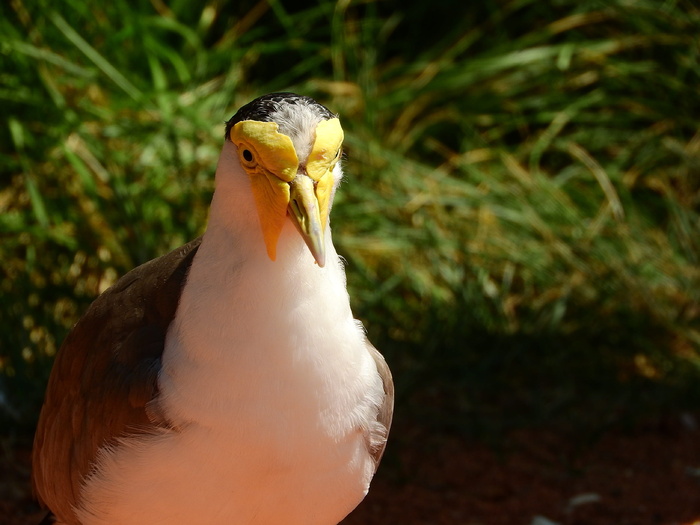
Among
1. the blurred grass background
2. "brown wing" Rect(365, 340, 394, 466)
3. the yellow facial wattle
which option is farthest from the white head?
the blurred grass background

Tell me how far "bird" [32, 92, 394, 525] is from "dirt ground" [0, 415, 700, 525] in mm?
1151

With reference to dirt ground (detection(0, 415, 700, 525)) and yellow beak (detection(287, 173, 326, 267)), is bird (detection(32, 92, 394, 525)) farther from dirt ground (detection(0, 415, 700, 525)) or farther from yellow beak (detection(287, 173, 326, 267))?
dirt ground (detection(0, 415, 700, 525))

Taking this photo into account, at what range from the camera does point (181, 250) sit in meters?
2.91

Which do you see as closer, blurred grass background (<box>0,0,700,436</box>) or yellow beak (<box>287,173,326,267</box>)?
yellow beak (<box>287,173,326,267</box>)

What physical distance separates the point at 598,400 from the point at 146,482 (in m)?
2.46

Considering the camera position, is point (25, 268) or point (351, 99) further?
point (351, 99)

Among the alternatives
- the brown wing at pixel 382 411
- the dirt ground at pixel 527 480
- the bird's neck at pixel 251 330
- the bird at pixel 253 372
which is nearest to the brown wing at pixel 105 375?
the bird at pixel 253 372

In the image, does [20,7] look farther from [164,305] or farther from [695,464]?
[695,464]

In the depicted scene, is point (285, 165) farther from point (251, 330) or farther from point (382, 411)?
point (382, 411)

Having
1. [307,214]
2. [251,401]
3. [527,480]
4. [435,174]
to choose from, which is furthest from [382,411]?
[435,174]

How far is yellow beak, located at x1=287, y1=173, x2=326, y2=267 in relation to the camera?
7.47 ft

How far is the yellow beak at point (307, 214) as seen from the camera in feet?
7.47

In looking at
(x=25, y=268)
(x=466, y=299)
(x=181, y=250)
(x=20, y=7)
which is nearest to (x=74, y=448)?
(x=181, y=250)

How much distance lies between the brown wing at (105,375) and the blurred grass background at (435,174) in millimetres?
975
